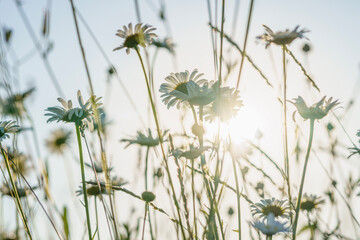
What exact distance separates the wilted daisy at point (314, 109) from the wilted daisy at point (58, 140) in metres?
1.30

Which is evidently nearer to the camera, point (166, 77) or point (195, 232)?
point (195, 232)

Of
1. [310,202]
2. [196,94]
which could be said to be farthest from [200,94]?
[310,202]

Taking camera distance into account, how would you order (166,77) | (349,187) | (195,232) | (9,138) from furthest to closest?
(349,187) < (9,138) < (166,77) < (195,232)

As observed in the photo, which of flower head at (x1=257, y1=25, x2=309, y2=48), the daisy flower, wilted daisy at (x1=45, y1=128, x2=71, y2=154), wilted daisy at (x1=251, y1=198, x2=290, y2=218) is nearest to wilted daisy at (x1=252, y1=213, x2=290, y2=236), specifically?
wilted daisy at (x1=251, y1=198, x2=290, y2=218)

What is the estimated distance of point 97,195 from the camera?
1935mm

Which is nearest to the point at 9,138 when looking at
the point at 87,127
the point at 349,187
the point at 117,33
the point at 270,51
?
the point at 87,127

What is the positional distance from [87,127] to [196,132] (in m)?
0.56

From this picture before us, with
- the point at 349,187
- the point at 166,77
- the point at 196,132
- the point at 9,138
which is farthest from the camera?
the point at 349,187

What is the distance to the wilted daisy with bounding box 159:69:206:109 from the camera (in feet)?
4.18

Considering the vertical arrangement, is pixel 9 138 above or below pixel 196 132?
above

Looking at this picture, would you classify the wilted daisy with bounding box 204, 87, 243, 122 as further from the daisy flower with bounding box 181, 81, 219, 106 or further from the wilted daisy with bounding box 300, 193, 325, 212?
the wilted daisy with bounding box 300, 193, 325, 212

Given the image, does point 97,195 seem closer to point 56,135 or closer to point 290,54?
point 56,135

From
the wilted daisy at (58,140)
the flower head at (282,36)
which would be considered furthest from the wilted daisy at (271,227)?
Answer: the wilted daisy at (58,140)

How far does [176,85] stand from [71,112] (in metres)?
0.35
